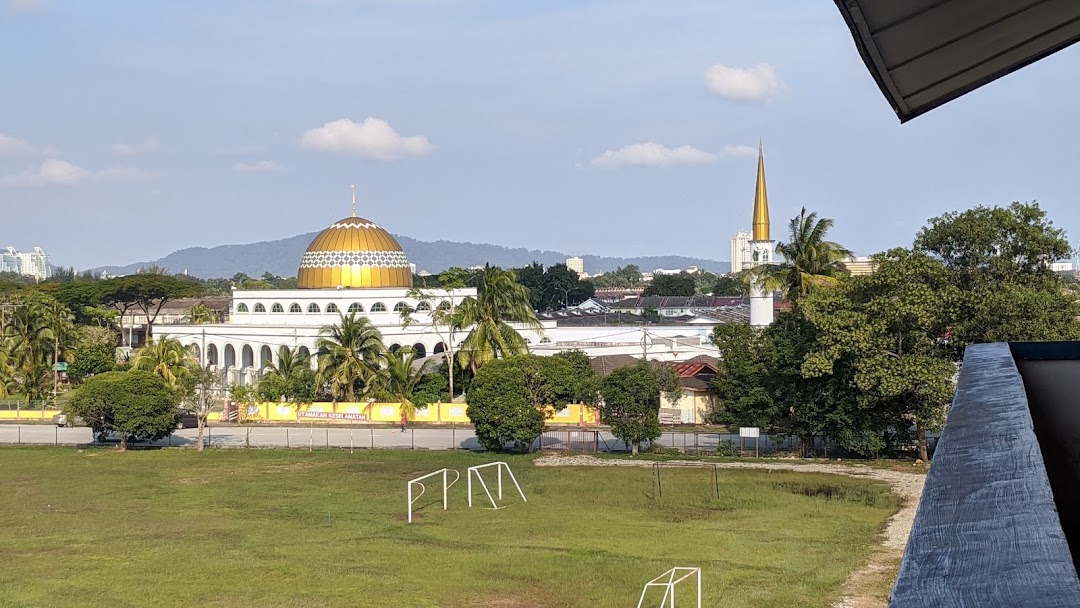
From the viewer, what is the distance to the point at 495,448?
1371 inches

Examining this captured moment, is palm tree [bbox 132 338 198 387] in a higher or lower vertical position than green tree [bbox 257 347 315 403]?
higher

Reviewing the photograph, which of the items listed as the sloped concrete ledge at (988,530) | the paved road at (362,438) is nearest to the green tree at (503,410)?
the paved road at (362,438)

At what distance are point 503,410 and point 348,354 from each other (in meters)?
→ 10.5

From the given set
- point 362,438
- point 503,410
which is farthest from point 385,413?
point 503,410

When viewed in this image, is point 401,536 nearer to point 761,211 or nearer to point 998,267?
point 998,267

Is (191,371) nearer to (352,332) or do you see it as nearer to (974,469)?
(352,332)

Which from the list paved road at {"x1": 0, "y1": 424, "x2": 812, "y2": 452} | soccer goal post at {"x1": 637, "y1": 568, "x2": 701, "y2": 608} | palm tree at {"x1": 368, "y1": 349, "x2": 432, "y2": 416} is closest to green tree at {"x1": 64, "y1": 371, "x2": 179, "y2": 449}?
paved road at {"x1": 0, "y1": 424, "x2": 812, "y2": 452}

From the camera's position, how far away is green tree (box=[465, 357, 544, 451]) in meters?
33.7

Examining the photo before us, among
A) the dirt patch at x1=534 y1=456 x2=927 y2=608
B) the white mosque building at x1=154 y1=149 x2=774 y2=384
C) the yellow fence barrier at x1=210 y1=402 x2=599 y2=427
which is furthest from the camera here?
the white mosque building at x1=154 y1=149 x2=774 y2=384

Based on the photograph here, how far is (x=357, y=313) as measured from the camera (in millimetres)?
54125

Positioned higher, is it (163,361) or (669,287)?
(669,287)

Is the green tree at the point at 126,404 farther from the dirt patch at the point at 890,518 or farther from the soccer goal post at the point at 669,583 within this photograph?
the soccer goal post at the point at 669,583

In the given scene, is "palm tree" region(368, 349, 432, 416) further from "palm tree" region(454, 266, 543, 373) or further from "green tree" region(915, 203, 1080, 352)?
"green tree" region(915, 203, 1080, 352)

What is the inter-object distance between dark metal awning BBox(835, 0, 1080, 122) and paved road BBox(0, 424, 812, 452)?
99.0ft
